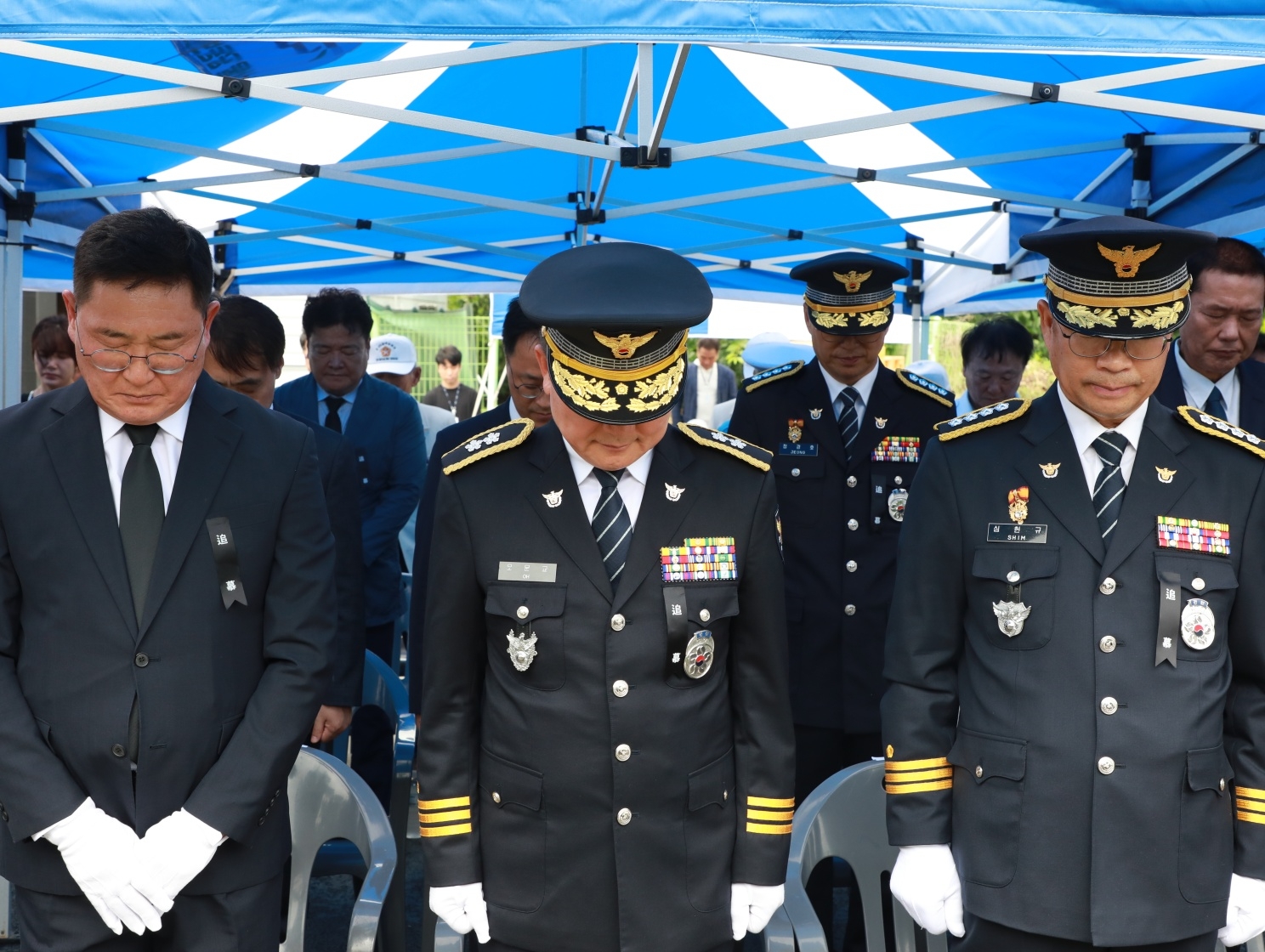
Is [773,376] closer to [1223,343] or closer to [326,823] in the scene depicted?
[1223,343]

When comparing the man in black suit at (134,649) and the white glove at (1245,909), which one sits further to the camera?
the white glove at (1245,909)

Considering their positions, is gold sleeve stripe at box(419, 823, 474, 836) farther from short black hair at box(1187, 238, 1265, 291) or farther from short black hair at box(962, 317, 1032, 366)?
short black hair at box(962, 317, 1032, 366)

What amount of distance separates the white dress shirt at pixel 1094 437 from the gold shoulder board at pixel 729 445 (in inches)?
21.4

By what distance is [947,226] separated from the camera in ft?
24.4

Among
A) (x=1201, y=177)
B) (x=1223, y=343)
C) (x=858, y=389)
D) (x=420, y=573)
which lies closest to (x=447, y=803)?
(x=420, y=573)

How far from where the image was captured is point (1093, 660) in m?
2.13

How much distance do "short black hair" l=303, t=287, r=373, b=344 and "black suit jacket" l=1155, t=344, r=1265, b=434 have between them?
267 cm

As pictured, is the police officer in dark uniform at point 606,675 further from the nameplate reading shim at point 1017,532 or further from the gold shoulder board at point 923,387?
the gold shoulder board at point 923,387

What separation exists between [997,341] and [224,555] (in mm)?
4033

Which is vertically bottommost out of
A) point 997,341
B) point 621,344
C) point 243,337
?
point 621,344

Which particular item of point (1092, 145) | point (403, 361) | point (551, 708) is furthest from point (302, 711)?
point (403, 361)

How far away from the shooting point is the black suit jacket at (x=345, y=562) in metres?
3.11

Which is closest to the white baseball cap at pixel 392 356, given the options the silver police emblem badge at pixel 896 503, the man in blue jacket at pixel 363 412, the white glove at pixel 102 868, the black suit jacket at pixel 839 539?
the man in blue jacket at pixel 363 412

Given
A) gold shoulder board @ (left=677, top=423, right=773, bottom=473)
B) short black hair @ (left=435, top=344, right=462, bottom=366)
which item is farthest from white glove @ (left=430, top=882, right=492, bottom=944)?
short black hair @ (left=435, top=344, right=462, bottom=366)
